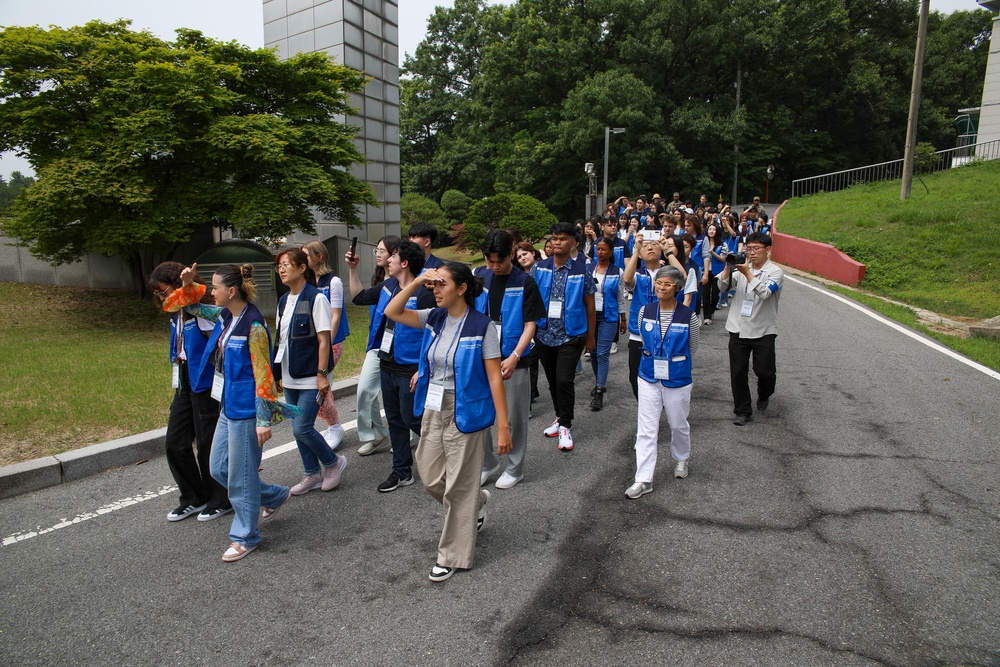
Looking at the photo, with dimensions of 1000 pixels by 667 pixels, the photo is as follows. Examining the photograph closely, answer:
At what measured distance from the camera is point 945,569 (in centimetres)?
386

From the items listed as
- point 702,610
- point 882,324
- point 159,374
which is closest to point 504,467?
point 702,610

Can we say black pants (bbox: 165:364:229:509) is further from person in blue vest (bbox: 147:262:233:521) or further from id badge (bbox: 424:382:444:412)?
id badge (bbox: 424:382:444:412)

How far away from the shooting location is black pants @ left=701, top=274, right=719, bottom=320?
460 inches

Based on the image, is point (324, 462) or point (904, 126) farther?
point (904, 126)

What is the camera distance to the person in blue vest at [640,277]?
5959 millimetres

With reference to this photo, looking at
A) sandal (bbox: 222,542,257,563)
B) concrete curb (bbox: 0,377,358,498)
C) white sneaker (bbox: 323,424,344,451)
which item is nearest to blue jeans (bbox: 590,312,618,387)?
white sneaker (bbox: 323,424,344,451)

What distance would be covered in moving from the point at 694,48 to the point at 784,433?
41015 millimetres

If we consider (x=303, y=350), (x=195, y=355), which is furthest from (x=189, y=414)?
(x=303, y=350)

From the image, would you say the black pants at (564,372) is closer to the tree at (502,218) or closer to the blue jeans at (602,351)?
the blue jeans at (602,351)

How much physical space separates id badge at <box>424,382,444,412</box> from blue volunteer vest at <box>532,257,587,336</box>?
2.19m

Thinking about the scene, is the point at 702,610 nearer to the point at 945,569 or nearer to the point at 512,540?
the point at 512,540

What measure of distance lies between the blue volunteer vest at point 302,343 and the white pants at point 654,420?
2.46 metres

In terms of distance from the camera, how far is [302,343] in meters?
4.86

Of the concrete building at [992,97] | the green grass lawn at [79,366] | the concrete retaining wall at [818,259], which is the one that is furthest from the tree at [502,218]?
the concrete building at [992,97]
